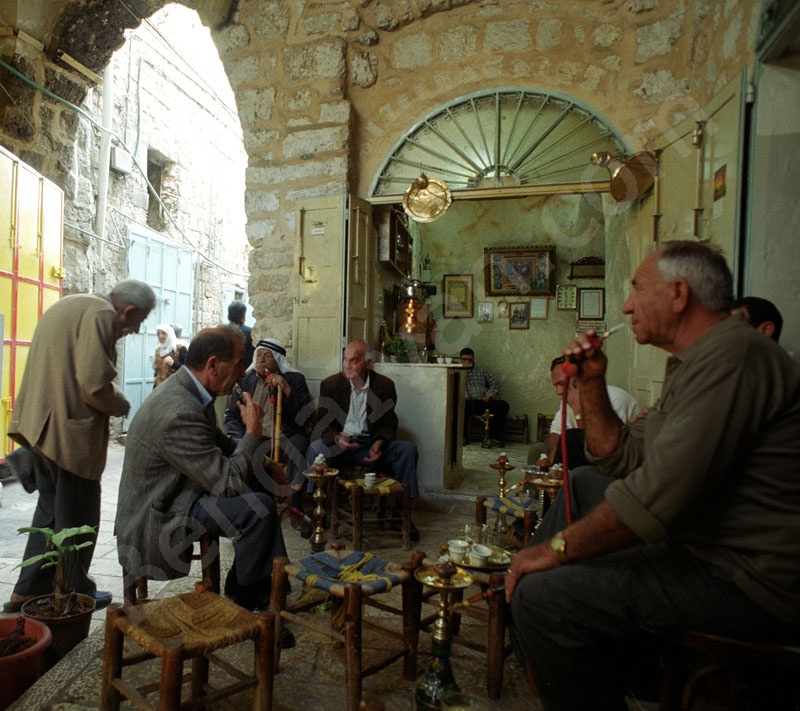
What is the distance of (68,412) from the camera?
283 cm

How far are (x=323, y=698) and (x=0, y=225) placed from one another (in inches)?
197

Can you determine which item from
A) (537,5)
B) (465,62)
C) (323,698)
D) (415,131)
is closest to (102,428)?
(323,698)

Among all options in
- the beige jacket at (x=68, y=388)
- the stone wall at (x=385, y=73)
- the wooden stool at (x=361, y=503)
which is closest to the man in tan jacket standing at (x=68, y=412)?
the beige jacket at (x=68, y=388)

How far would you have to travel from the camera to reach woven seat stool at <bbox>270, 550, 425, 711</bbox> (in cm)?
195

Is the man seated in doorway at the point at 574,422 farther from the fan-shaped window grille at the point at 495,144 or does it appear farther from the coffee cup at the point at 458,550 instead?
the fan-shaped window grille at the point at 495,144

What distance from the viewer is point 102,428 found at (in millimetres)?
2969

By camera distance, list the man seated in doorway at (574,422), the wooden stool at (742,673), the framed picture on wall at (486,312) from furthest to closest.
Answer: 1. the framed picture on wall at (486,312)
2. the man seated in doorway at (574,422)
3. the wooden stool at (742,673)

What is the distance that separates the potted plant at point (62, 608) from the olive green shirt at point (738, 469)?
2.11m

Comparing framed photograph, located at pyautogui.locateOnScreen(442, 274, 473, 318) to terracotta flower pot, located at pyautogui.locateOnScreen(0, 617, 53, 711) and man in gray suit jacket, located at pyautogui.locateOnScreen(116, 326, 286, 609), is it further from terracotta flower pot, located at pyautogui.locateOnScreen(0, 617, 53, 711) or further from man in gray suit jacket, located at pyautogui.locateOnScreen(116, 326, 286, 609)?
terracotta flower pot, located at pyautogui.locateOnScreen(0, 617, 53, 711)

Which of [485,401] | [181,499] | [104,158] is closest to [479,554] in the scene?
[181,499]

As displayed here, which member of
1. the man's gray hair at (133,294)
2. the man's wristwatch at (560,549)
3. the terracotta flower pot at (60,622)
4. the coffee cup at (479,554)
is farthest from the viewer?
the man's gray hair at (133,294)

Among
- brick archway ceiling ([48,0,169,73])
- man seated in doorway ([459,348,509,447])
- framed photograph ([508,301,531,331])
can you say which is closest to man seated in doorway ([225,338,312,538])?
brick archway ceiling ([48,0,169,73])

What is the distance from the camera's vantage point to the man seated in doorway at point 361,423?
167 inches

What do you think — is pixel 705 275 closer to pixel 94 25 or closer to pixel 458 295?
pixel 94 25
